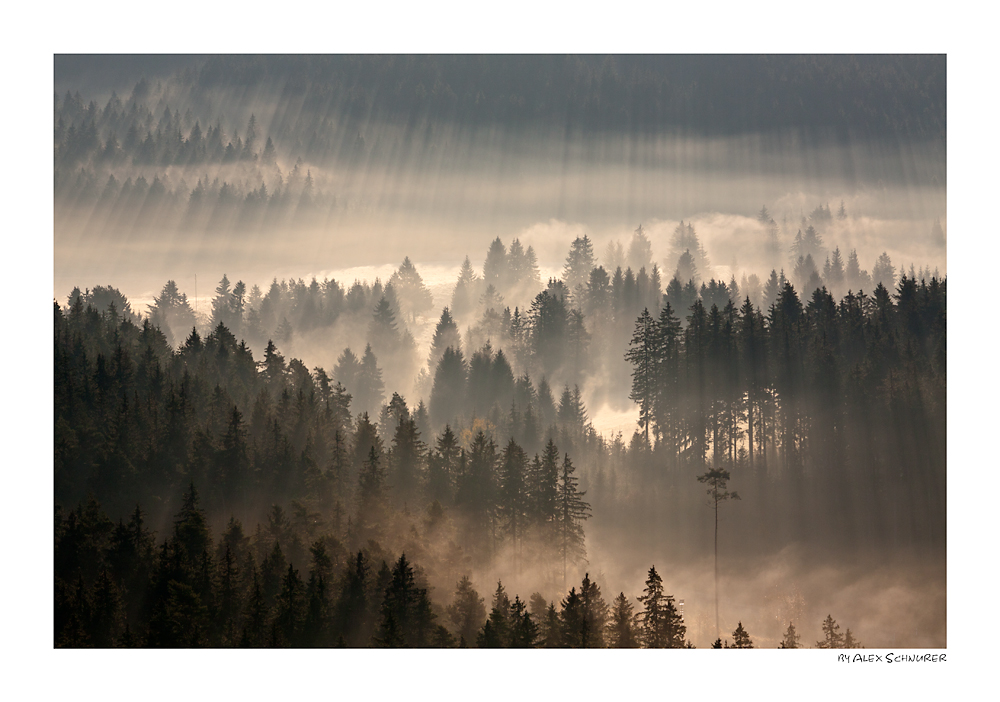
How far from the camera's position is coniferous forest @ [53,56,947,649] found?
3073cm

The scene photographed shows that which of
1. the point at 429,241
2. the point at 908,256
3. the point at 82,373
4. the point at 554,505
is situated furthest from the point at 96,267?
the point at 908,256

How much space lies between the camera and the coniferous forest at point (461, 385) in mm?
30734

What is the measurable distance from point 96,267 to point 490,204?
63.7 ft

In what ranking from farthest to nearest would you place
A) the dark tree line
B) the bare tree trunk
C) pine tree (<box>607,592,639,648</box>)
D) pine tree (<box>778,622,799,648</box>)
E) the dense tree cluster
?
1. the dense tree cluster
2. the bare tree trunk
3. pine tree (<box>778,622,799,648</box>)
4. pine tree (<box>607,592,639,648</box>)
5. the dark tree line

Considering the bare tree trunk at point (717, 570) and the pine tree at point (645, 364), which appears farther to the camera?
the pine tree at point (645, 364)

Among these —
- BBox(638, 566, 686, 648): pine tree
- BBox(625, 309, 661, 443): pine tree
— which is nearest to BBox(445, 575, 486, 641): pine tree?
BBox(638, 566, 686, 648): pine tree

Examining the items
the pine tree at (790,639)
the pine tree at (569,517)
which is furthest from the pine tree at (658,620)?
the pine tree at (790,639)

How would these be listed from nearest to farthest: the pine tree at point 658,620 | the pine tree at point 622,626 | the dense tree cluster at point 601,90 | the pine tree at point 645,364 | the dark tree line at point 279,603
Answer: the dark tree line at point 279,603 < the pine tree at point 622,626 < the pine tree at point 658,620 < the dense tree cluster at point 601,90 < the pine tree at point 645,364

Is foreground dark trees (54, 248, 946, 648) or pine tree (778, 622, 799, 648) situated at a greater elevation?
foreground dark trees (54, 248, 946, 648)

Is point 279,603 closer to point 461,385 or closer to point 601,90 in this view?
point 461,385

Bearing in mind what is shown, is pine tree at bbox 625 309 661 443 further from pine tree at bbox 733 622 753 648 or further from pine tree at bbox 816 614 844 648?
pine tree at bbox 816 614 844 648

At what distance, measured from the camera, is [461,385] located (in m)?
42.8

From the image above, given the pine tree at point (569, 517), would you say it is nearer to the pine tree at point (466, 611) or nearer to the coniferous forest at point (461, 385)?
the coniferous forest at point (461, 385)

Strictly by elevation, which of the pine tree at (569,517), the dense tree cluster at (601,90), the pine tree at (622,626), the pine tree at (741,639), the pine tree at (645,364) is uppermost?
the dense tree cluster at (601,90)
